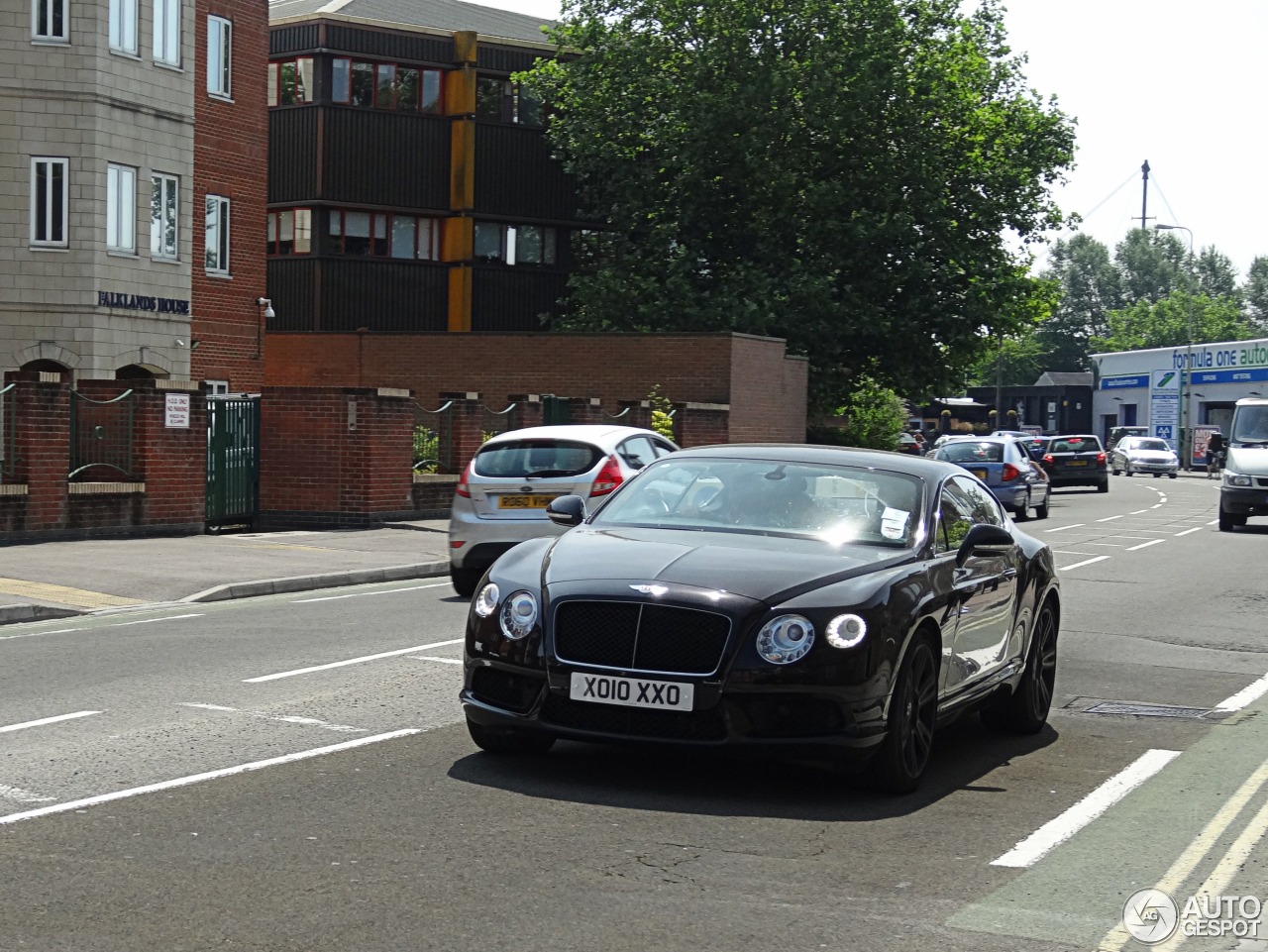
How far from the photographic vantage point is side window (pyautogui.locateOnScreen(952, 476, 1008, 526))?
9109mm

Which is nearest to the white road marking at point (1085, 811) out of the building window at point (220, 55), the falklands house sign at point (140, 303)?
the falklands house sign at point (140, 303)

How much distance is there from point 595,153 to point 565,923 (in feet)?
131

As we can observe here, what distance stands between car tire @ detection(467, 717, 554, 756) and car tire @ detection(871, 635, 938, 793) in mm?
1464

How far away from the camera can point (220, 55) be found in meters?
35.9

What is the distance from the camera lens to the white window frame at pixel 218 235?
3622 centimetres

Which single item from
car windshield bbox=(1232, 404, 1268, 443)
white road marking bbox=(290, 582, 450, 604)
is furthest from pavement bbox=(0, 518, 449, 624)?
car windshield bbox=(1232, 404, 1268, 443)

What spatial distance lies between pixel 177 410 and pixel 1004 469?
15894 millimetres

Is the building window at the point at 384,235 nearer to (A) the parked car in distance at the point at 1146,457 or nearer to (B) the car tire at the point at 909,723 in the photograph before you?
(A) the parked car in distance at the point at 1146,457

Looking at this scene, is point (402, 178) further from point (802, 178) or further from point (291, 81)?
point (802, 178)

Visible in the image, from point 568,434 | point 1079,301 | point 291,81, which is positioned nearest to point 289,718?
point 568,434

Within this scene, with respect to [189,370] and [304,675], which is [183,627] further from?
[189,370]

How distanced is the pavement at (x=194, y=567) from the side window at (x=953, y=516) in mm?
8316

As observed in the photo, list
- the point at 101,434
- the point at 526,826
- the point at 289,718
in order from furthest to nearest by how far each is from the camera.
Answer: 1. the point at 101,434
2. the point at 289,718
3. the point at 526,826

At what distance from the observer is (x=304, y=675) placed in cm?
1069
